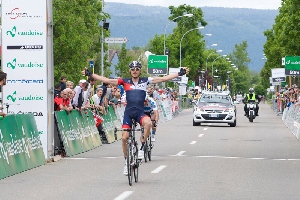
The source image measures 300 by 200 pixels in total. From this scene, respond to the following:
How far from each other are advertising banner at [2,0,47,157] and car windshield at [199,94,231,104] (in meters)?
22.8

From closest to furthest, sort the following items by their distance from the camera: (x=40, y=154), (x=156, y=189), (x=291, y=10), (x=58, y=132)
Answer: (x=156, y=189) → (x=40, y=154) → (x=58, y=132) → (x=291, y=10)

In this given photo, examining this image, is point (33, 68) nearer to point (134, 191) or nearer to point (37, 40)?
point (37, 40)

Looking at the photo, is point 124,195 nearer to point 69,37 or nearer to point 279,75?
point 69,37

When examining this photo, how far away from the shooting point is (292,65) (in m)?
59.4

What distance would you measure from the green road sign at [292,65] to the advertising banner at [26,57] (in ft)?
131

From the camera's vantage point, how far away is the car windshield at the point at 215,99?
1678 inches

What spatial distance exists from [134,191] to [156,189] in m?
0.43

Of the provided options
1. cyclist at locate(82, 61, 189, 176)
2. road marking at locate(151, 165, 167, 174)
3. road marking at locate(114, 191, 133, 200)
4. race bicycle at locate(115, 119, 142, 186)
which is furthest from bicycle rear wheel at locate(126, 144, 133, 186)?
road marking at locate(151, 165, 167, 174)

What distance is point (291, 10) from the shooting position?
154ft

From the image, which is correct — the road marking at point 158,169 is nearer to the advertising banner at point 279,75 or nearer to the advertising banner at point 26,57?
the advertising banner at point 26,57

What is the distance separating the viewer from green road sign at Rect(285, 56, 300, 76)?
193ft

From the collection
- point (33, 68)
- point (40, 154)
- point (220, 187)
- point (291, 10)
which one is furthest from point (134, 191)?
point (291, 10)

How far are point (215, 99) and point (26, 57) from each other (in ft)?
76.5

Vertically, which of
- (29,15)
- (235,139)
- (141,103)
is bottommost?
(235,139)
